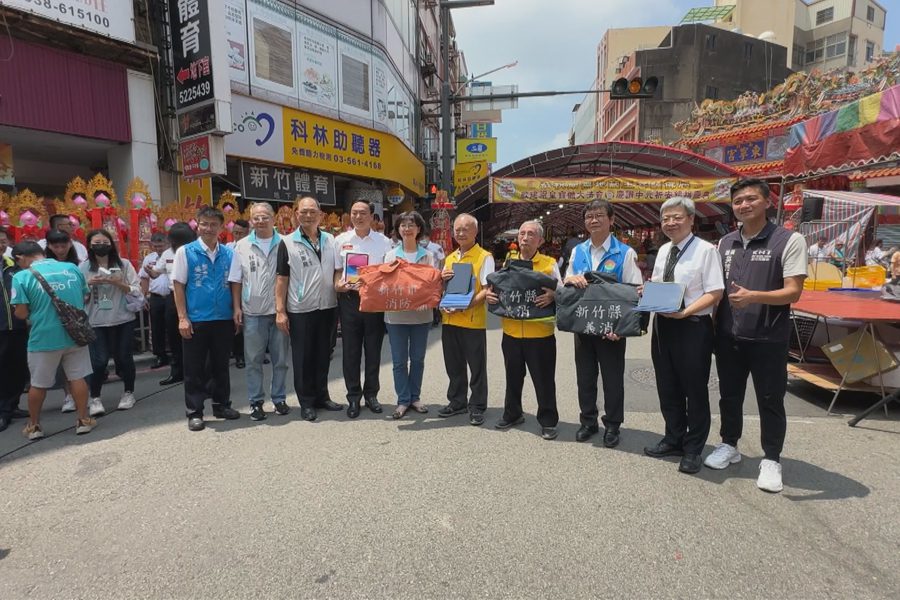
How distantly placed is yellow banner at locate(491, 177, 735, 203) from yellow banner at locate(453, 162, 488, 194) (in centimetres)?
805

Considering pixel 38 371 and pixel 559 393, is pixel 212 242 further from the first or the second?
pixel 559 393

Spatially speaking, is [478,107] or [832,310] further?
[478,107]

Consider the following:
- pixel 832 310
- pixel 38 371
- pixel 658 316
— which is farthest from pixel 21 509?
pixel 832 310

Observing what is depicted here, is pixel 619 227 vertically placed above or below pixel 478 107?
below

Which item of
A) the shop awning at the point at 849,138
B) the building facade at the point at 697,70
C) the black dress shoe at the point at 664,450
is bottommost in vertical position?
the black dress shoe at the point at 664,450

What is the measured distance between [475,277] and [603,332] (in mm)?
1197

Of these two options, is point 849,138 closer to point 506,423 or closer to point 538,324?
point 538,324

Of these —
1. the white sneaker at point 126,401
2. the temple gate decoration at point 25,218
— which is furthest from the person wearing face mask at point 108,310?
the temple gate decoration at point 25,218

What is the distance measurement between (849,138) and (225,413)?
801 cm

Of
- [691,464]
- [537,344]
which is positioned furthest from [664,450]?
[537,344]

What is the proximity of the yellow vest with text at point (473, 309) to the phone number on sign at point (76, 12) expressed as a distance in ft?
27.6

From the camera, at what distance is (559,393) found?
5426 mm

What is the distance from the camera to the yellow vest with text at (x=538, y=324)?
3.92 metres

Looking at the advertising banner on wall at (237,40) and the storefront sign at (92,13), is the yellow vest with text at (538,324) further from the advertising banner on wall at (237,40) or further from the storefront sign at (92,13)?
the advertising banner on wall at (237,40)
